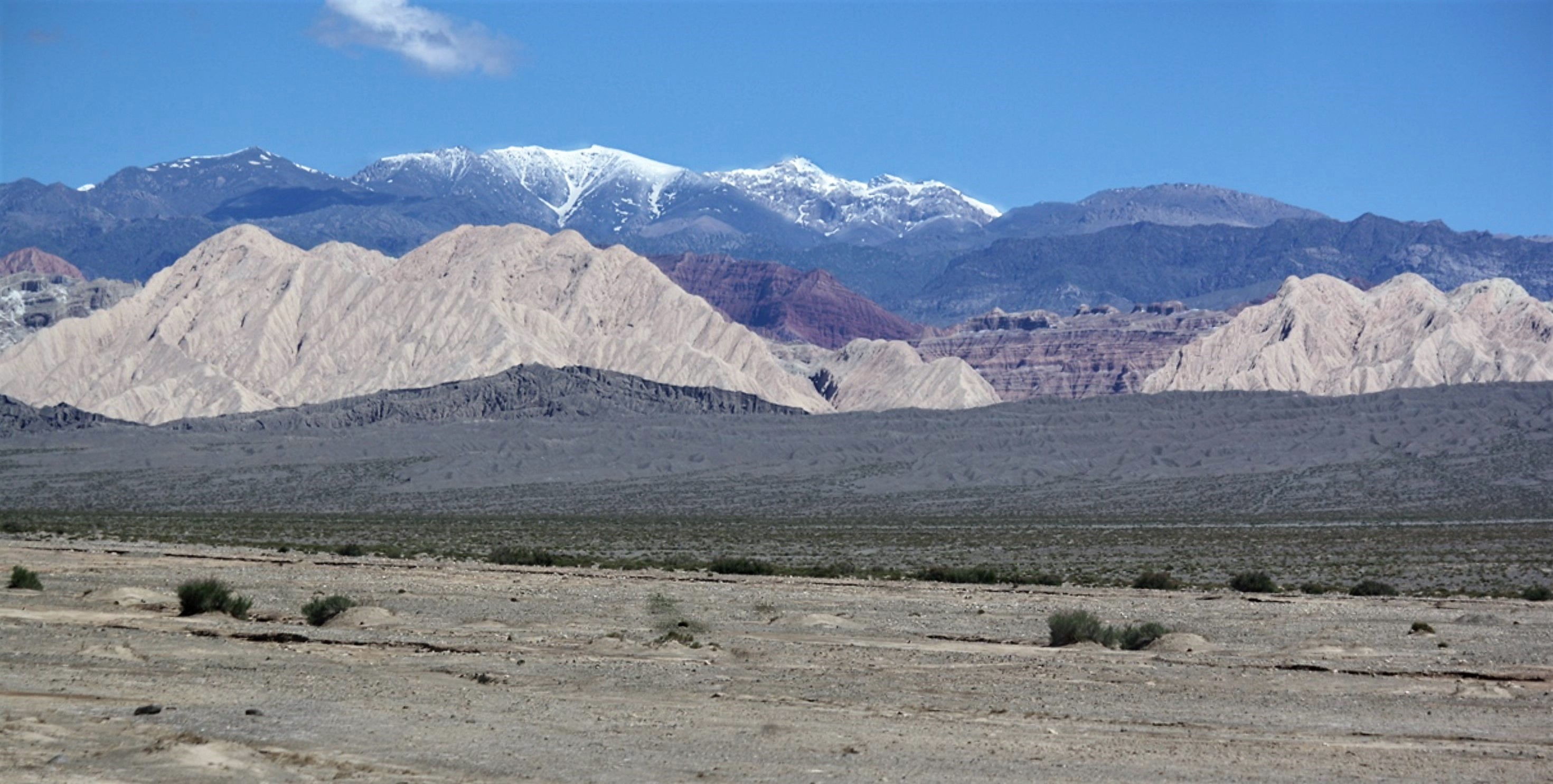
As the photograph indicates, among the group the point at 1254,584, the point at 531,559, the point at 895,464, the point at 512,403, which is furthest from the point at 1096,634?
the point at 512,403

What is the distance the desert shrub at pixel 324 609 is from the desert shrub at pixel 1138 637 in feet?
40.1

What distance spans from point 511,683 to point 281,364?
16678cm

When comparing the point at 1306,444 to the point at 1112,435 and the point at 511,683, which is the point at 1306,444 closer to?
the point at 1112,435

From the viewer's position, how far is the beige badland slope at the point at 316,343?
569ft

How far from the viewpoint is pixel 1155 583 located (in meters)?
41.4

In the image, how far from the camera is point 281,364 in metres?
181

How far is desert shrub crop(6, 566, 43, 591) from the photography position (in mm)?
31359

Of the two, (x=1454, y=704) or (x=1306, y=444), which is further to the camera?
(x=1306, y=444)

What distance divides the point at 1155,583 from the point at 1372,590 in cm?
504

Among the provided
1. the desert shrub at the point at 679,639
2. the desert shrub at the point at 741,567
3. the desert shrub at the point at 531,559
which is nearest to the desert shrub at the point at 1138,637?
the desert shrub at the point at 679,639

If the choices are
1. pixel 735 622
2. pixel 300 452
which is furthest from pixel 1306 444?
pixel 735 622

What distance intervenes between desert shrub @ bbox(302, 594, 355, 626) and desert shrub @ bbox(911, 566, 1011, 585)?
17387 millimetres

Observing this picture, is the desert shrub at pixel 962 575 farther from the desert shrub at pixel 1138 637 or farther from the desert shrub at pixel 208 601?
the desert shrub at pixel 208 601

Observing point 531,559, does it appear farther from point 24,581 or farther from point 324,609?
point 324,609
